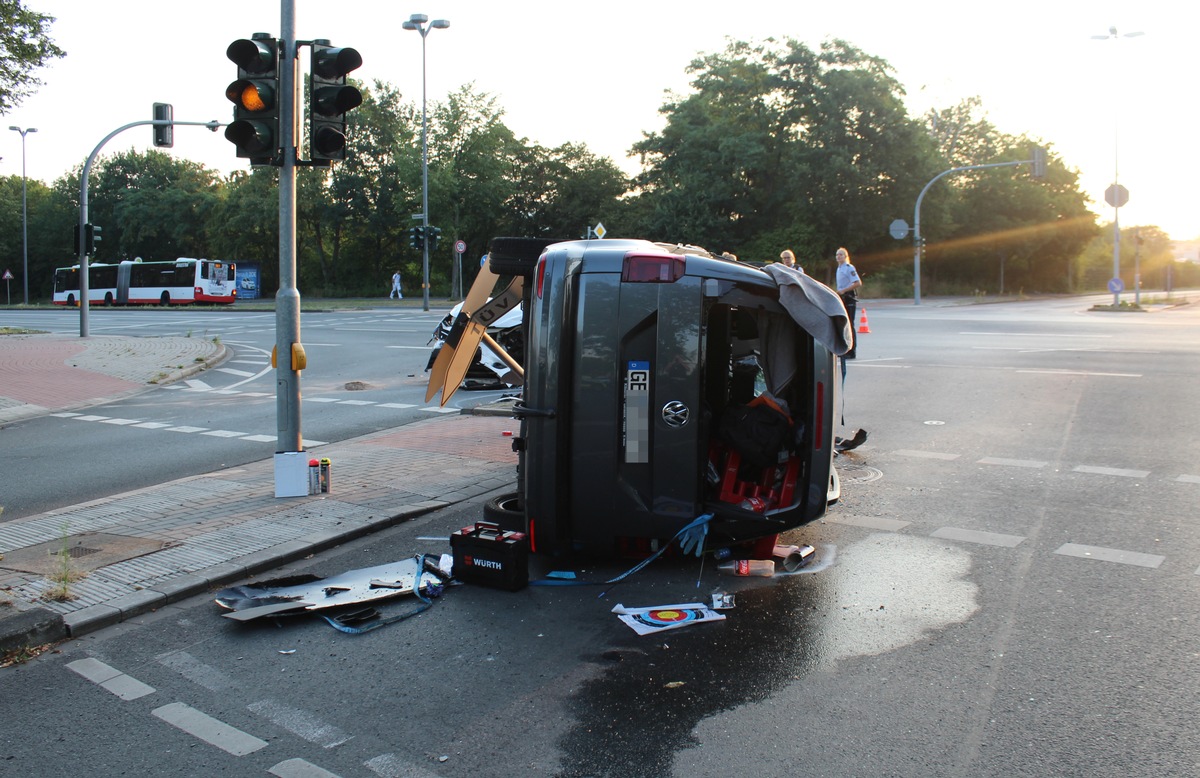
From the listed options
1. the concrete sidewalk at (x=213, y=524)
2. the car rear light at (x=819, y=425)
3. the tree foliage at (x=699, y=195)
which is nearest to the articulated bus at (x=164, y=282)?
the tree foliage at (x=699, y=195)

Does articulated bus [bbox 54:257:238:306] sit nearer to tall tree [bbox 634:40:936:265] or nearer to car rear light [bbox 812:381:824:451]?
tall tree [bbox 634:40:936:265]

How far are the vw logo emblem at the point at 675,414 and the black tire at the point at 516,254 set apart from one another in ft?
4.80

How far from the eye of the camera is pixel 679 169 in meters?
57.2

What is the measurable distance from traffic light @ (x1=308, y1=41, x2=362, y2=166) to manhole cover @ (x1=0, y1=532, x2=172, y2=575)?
3236 millimetres

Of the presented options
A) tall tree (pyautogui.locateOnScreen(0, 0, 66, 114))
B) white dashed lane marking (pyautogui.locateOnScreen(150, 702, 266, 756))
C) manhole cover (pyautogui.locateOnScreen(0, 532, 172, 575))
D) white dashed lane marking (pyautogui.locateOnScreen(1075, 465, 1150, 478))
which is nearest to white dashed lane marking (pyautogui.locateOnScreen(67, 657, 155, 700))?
white dashed lane marking (pyautogui.locateOnScreen(150, 702, 266, 756))

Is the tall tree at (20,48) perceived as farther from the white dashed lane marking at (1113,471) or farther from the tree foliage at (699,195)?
the tree foliage at (699,195)

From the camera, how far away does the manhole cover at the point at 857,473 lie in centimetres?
799

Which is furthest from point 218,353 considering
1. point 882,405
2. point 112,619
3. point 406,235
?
point 406,235

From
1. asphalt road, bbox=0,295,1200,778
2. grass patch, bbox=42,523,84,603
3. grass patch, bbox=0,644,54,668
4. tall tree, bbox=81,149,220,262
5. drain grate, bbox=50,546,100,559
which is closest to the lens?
asphalt road, bbox=0,295,1200,778

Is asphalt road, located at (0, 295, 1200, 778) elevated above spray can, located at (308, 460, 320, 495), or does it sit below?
below

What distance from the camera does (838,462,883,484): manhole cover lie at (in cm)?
799

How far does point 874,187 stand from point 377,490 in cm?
5036

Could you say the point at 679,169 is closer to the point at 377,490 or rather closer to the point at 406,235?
the point at 406,235

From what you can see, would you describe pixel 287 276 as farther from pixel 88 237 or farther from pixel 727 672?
pixel 88 237
